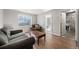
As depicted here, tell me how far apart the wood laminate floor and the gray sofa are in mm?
131

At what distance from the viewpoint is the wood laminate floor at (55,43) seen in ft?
5.25

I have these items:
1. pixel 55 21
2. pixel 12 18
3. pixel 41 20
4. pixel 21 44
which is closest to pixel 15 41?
pixel 21 44

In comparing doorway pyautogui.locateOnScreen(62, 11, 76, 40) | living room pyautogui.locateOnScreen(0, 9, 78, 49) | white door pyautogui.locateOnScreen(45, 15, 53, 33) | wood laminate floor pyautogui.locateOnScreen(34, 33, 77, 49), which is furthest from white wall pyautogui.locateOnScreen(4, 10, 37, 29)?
doorway pyautogui.locateOnScreen(62, 11, 76, 40)

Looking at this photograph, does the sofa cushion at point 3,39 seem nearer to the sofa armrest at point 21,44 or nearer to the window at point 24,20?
the sofa armrest at point 21,44

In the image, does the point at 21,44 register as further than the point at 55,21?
No

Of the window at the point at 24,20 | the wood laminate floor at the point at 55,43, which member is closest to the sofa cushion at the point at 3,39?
the window at the point at 24,20

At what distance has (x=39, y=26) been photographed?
170 cm

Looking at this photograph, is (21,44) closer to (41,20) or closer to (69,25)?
(41,20)

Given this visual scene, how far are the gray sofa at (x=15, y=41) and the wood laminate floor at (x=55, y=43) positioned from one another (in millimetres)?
131

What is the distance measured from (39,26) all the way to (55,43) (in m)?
0.41
